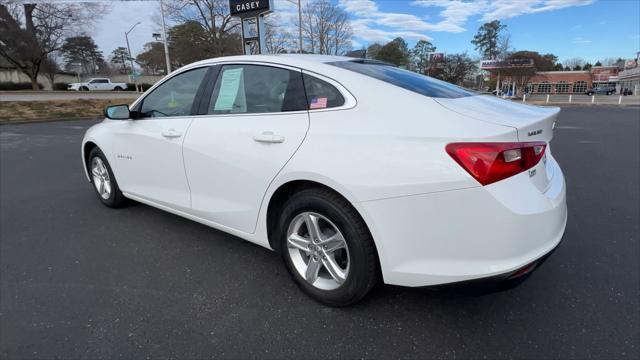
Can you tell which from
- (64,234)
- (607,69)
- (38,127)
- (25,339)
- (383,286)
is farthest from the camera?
(607,69)

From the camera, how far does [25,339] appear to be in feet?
6.98

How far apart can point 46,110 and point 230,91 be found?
17766 millimetres

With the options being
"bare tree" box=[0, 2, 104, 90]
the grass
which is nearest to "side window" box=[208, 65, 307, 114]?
the grass

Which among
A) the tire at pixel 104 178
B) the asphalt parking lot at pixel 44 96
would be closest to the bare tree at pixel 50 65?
the asphalt parking lot at pixel 44 96

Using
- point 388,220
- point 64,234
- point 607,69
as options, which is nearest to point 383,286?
point 388,220

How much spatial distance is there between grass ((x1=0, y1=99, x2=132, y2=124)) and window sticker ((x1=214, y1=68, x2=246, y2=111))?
15.1 m

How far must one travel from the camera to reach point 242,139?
2.51 meters

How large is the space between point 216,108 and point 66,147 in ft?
25.7

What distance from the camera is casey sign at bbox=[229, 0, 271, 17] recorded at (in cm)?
1265

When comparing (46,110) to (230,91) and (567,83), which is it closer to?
(230,91)

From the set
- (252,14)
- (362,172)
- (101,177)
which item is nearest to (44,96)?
(252,14)

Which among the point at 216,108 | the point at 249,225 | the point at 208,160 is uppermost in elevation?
the point at 216,108

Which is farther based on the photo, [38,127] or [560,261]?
[38,127]

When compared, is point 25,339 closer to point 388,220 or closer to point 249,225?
point 249,225
